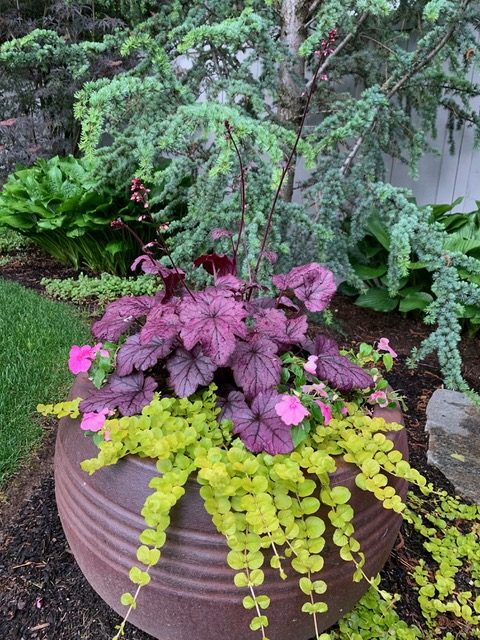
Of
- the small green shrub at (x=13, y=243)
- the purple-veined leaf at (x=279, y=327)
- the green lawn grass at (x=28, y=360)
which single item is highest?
the purple-veined leaf at (x=279, y=327)

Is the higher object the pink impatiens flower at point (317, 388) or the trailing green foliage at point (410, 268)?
the pink impatiens flower at point (317, 388)

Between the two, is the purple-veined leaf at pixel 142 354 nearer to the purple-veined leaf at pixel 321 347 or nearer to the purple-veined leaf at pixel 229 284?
the purple-veined leaf at pixel 229 284

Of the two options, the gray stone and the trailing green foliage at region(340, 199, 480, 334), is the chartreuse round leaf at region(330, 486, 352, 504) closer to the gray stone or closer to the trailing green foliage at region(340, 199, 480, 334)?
the gray stone

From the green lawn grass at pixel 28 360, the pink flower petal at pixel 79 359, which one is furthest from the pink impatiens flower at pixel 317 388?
the green lawn grass at pixel 28 360

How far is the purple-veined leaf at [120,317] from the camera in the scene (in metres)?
1.30

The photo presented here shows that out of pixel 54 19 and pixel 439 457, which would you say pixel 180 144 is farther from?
pixel 54 19

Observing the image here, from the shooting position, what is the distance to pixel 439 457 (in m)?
2.07

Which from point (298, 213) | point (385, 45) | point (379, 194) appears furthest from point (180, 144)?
point (385, 45)

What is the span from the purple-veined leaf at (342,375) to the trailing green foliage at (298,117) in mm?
802

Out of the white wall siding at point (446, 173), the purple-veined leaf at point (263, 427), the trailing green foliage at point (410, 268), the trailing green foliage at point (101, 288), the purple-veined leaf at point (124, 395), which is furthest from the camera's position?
the white wall siding at point (446, 173)

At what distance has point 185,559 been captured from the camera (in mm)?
1005

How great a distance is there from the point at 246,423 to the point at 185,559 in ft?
0.97

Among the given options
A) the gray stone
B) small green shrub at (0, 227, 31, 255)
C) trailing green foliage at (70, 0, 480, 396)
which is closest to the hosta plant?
trailing green foliage at (70, 0, 480, 396)

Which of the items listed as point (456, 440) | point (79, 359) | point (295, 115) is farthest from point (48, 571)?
point (295, 115)
